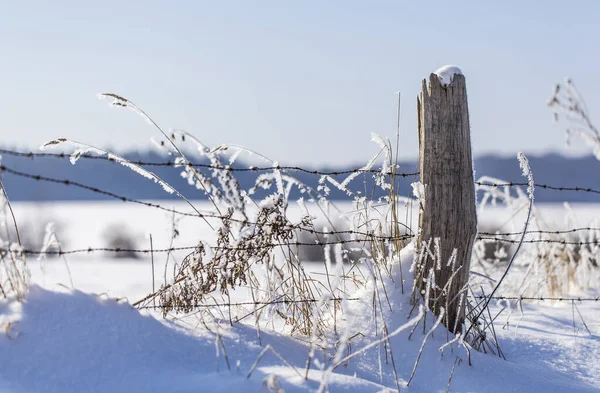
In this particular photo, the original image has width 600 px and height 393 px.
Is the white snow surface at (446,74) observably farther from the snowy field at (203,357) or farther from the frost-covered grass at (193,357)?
the frost-covered grass at (193,357)

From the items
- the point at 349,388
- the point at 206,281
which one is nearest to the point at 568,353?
the point at 349,388

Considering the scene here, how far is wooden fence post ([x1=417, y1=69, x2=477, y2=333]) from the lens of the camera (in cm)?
339

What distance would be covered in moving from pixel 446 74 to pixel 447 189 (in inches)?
23.9

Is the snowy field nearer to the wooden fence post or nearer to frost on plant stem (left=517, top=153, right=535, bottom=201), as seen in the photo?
the wooden fence post

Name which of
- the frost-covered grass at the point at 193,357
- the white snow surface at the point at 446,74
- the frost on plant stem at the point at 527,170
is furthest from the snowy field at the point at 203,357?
the white snow surface at the point at 446,74

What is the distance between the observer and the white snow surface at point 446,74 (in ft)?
11.3

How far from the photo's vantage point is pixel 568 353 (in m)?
3.83

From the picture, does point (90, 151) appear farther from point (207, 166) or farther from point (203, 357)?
point (203, 357)

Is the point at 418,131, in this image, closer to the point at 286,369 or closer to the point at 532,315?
the point at 286,369

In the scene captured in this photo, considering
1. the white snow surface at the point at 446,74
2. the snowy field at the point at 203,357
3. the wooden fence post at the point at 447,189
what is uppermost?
the white snow surface at the point at 446,74

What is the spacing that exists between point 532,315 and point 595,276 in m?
1.90

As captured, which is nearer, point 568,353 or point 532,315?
point 568,353

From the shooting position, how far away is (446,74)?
136 inches

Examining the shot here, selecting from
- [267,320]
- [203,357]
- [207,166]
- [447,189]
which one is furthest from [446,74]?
[203,357]
